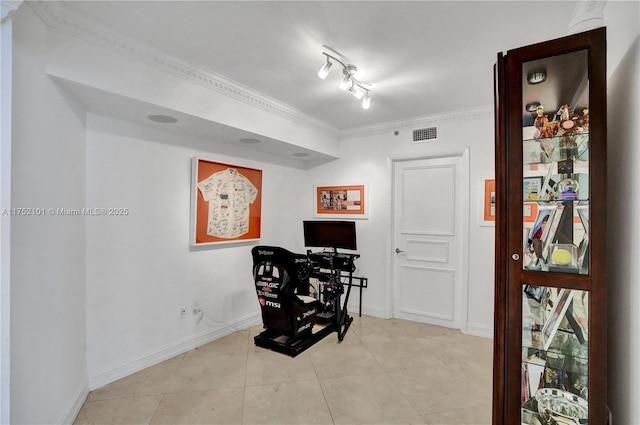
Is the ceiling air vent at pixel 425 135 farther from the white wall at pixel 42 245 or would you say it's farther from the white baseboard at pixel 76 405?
the white baseboard at pixel 76 405

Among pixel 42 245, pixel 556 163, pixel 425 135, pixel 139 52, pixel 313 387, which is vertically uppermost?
pixel 139 52

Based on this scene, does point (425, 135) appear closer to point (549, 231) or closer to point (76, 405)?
point (549, 231)

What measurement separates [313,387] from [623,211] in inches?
94.2

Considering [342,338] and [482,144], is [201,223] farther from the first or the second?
[482,144]

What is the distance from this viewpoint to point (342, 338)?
3.48 metres

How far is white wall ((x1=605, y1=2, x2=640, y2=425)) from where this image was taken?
3.87 ft

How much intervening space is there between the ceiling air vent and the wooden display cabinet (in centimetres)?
257

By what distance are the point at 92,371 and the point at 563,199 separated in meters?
3.51

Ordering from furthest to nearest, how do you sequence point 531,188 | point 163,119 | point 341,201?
point 341,201 → point 163,119 → point 531,188

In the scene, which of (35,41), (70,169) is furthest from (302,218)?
(35,41)

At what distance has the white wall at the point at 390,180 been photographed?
358 centimetres

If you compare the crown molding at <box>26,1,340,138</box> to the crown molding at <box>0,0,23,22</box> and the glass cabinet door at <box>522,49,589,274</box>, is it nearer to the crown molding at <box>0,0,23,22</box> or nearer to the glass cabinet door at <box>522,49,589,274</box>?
the crown molding at <box>0,0,23,22</box>

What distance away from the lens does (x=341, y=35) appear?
82.4 inches

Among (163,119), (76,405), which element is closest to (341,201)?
(163,119)
